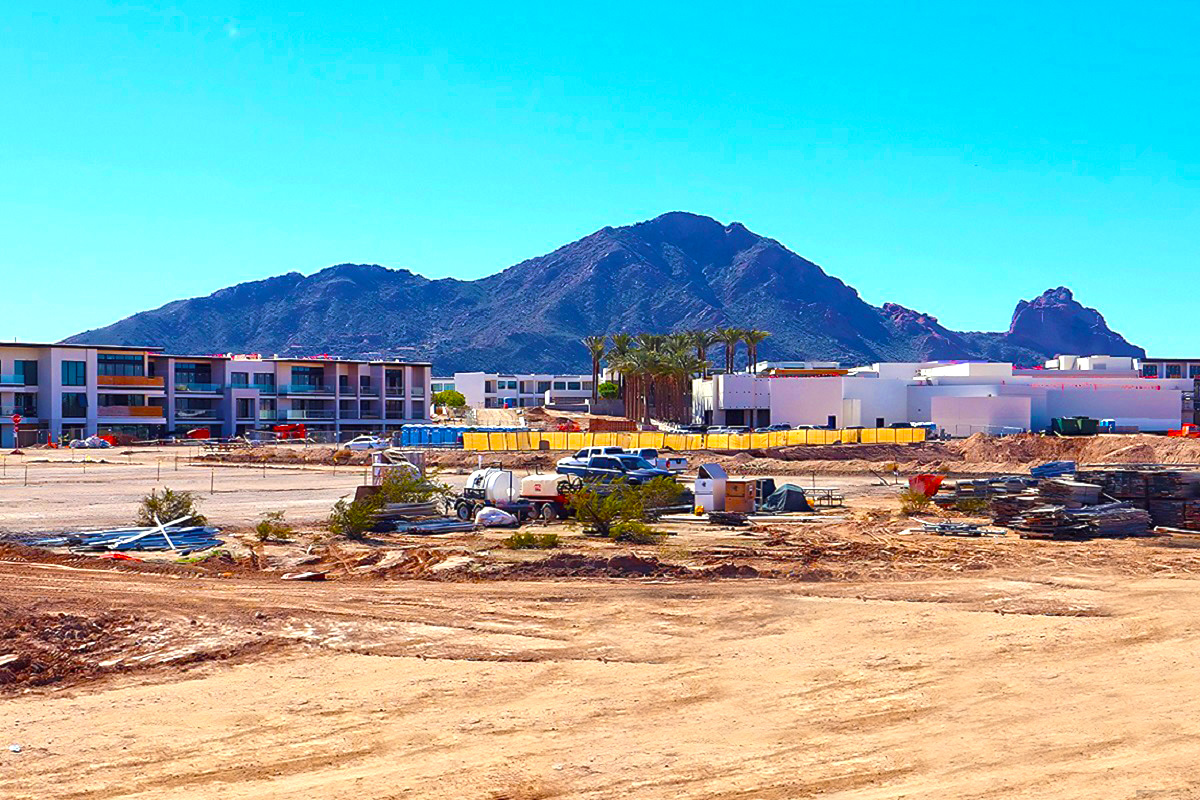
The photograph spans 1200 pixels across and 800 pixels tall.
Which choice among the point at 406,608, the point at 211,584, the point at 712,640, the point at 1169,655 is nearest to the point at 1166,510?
the point at 1169,655

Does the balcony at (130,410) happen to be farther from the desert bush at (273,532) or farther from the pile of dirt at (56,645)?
the pile of dirt at (56,645)

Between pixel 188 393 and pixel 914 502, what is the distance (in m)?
81.3

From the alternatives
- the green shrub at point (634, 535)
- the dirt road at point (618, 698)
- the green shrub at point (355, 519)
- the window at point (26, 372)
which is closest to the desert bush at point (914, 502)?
the green shrub at point (634, 535)

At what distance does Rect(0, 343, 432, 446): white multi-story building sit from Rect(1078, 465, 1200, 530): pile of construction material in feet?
265

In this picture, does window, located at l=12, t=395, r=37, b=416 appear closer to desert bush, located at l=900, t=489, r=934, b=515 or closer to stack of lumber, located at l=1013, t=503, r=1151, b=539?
desert bush, located at l=900, t=489, r=934, b=515

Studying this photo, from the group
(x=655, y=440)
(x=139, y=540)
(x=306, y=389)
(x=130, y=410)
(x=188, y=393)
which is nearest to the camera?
(x=139, y=540)

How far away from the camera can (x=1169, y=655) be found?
14766mm

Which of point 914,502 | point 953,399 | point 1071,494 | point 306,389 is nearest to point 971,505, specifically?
point 914,502

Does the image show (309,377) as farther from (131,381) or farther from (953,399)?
(953,399)

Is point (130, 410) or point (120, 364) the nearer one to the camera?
point (130, 410)

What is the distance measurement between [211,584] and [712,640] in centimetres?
987

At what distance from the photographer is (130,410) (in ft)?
323

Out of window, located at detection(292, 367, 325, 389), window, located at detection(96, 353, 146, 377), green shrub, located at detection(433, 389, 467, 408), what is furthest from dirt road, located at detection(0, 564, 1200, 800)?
green shrub, located at detection(433, 389, 467, 408)

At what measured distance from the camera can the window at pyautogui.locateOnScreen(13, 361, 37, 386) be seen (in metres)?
92.2
